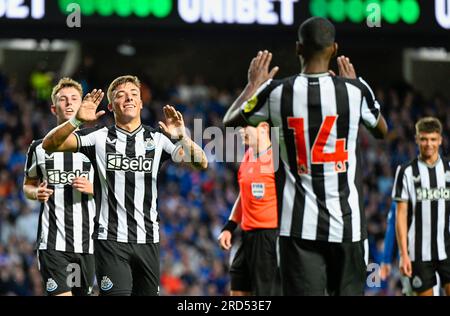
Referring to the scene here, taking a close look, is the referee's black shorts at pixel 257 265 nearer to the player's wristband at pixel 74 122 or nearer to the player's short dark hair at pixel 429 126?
the player's short dark hair at pixel 429 126

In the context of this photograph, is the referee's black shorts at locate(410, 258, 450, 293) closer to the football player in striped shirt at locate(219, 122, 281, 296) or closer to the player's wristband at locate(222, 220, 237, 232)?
the football player in striped shirt at locate(219, 122, 281, 296)

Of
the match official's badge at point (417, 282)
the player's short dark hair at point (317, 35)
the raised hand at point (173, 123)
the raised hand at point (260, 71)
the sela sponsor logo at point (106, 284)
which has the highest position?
the player's short dark hair at point (317, 35)

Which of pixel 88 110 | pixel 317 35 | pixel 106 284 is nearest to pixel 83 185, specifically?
pixel 106 284

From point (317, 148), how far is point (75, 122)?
1486 millimetres

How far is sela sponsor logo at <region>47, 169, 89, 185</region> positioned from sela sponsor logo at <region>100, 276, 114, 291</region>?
1021 millimetres

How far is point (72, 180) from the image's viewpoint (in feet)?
21.2

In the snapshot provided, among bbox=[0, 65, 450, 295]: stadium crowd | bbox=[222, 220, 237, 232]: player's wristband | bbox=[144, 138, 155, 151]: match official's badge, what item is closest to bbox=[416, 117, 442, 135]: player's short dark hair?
bbox=[222, 220, 237, 232]: player's wristband

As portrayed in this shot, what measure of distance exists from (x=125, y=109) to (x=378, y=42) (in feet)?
19.2

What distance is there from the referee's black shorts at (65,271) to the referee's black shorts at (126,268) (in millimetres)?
774

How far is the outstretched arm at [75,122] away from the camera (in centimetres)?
543

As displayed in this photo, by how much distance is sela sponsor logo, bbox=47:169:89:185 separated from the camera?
6.51m

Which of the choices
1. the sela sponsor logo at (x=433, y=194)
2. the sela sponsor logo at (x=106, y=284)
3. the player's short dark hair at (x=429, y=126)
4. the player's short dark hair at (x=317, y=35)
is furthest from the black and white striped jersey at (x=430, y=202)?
the player's short dark hair at (x=317, y=35)

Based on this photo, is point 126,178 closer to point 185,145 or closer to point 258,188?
point 185,145
